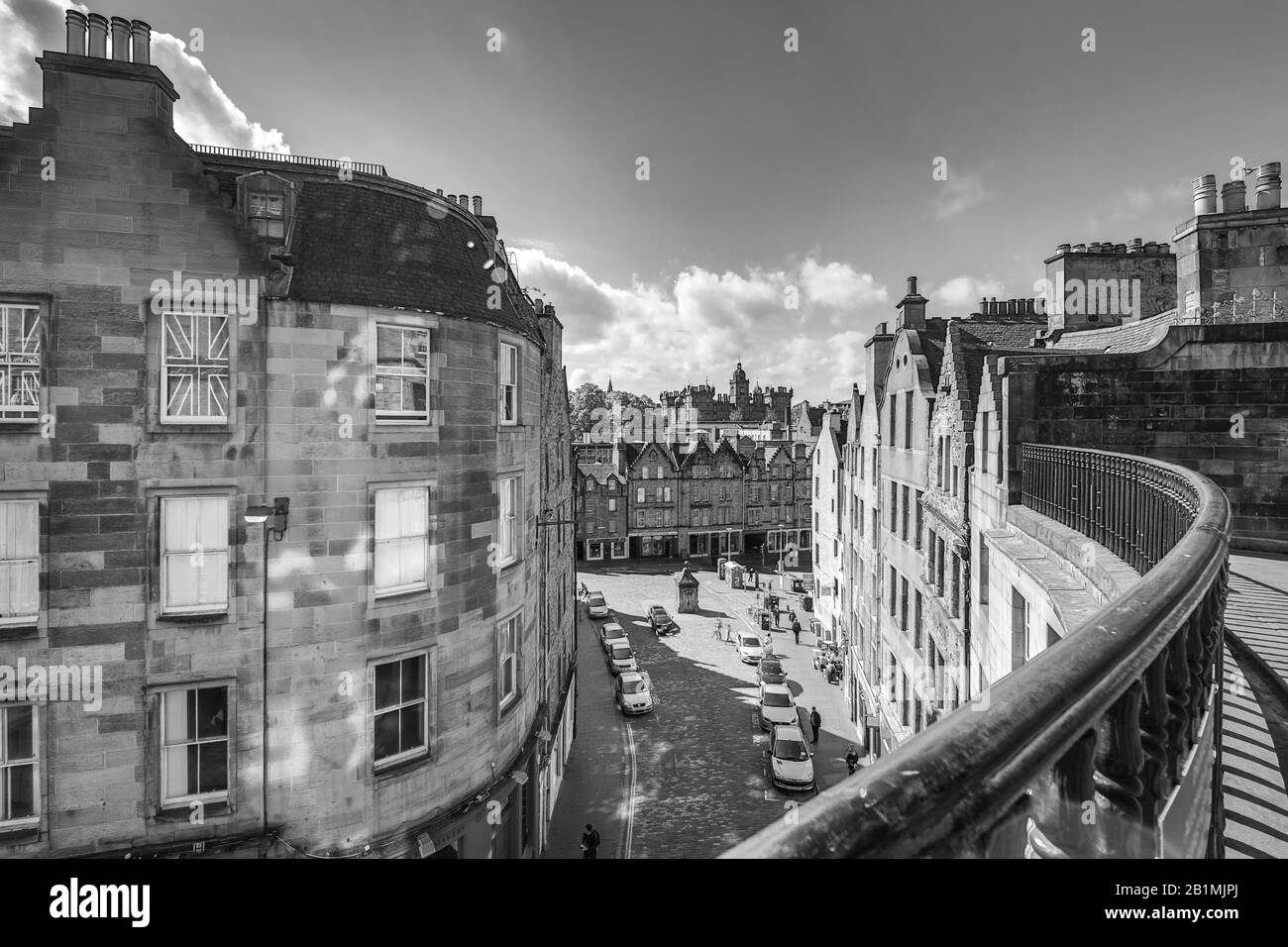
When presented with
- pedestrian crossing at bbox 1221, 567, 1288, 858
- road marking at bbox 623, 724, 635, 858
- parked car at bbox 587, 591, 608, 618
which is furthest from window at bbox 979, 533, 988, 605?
parked car at bbox 587, 591, 608, 618

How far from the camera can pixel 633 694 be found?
2978 cm

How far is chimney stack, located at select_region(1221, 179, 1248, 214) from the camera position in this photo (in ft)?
47.9

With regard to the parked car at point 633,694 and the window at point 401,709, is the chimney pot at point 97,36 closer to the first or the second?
the window at point 401,709

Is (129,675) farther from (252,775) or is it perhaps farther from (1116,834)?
(1116,834)

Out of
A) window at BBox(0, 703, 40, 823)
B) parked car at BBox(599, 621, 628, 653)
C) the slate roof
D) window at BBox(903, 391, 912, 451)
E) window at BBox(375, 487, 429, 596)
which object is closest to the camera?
window at BBox(0, 703, 40, 823)

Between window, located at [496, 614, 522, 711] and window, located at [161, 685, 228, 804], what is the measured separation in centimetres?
502

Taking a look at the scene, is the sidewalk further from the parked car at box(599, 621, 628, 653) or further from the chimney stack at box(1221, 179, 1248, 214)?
the chimney stack at box(1221, 179, 1248, 214)

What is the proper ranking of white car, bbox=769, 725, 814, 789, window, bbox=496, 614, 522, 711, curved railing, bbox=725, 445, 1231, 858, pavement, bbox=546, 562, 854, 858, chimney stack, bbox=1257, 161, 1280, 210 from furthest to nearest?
white car, bbox=769, 725, 814, 789
pavement, bbox=546, 562, 854, 858
chimney stack, bbox=1257, 161, 1280, 210
window, bbox=496, 614, 522, 711
curved railing, bbox=725, 445, 1231, 858

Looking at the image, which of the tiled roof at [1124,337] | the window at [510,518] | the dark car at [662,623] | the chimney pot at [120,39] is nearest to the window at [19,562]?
the chimney pot at [120,39]

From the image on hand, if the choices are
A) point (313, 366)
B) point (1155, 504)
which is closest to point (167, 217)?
point (313, 366)

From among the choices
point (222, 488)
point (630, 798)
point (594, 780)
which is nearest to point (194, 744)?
point (222, 488)

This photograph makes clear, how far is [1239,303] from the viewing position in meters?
14.3

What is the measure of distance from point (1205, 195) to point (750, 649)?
2903cm

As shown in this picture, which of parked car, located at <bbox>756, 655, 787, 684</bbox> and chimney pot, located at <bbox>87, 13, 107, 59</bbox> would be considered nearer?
chimney pot, located at <bbox>87, 13, 107, 59</bbox>
